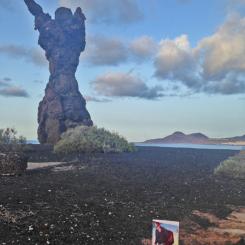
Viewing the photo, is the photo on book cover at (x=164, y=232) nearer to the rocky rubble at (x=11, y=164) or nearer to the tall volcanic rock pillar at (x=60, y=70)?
the rocky rubble at (x=11, y=164)

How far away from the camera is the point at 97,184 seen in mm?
21422

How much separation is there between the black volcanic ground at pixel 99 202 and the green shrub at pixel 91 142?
21739mm

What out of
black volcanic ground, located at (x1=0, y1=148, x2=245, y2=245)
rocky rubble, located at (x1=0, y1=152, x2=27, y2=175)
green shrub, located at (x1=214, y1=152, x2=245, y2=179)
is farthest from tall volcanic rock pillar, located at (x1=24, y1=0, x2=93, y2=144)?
rocky rubble, located at (x1=0, y1=152, x2=27, y2=175)

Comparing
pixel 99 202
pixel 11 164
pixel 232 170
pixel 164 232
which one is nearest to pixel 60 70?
pixel 232 170

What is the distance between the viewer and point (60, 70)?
74.2m

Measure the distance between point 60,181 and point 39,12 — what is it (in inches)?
2397

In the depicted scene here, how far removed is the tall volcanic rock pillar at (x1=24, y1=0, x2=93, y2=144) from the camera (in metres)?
71.1

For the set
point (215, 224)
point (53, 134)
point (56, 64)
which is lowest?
point (215, 224)

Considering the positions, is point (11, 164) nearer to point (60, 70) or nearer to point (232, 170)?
point (232, 170)

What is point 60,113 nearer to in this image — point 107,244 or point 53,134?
point 53,134

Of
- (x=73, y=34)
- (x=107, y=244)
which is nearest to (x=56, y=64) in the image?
(x=73, y=34)

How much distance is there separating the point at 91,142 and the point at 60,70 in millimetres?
27143

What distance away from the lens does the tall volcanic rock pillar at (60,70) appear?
233 feet

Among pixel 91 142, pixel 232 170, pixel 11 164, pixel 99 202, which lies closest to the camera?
pixel 99 202
